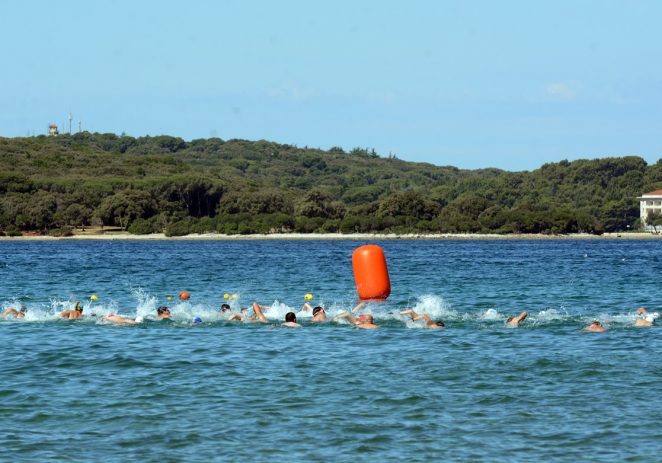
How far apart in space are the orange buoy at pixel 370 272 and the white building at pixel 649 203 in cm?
13835

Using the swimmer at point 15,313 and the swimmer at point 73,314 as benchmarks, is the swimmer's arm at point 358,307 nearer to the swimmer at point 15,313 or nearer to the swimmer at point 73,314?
the swimmer at point 73,314

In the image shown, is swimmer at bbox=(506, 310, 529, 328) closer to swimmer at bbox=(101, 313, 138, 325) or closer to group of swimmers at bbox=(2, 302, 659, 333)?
group of swimmers at bbox=(2, 302, 659, 333)

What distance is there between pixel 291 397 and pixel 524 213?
131911 millimetres

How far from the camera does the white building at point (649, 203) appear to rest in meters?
160

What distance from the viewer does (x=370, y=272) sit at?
28.1 metres

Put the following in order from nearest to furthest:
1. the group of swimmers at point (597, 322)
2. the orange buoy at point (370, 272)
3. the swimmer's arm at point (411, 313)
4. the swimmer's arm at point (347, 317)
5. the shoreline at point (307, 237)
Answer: the group of swimmers at point (597, 322) < the swimmer's arm at point (347, 317) < the swimmer's arm at point (411, 313) < the orange buoy at point (370, 272) < the shoreline at point (307, 237)

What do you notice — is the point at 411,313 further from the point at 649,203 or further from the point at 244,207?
the point at 649,203

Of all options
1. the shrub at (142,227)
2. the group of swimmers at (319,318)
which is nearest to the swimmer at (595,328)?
the group of swimmers at (319,318)

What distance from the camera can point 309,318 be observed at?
25609 millimetres

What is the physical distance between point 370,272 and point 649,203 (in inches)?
5584

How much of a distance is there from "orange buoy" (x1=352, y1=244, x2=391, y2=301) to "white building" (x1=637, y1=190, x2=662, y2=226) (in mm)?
138348

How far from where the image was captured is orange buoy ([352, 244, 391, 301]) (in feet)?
91.7

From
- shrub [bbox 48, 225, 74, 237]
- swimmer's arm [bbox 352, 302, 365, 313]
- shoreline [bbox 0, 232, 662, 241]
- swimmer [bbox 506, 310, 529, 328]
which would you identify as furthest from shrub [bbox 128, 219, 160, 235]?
swimmer [bbox 506, 310, 529, 328]

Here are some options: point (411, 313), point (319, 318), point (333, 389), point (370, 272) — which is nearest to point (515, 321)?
point (411, 313)
